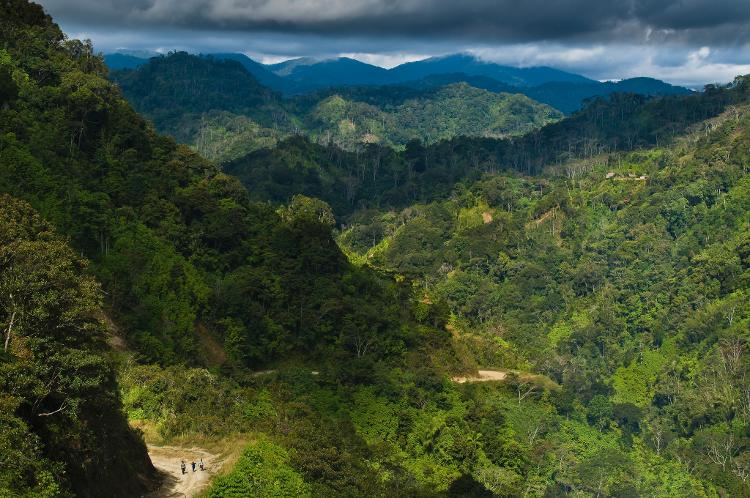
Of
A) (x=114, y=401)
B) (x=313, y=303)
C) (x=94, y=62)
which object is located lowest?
(x=313, y=303)

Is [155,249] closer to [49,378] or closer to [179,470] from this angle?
[179,470]

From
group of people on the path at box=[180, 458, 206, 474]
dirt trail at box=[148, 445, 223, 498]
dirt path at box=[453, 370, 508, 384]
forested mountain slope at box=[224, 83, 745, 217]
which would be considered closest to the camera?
dirt trail at box=[148, 445, 223, 498]

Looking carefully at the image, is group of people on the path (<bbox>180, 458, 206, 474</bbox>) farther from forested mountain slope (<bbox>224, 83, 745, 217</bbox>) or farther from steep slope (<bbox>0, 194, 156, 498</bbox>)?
forested mountain slope (<bbox>224, 83, 745, 217</bbox>)

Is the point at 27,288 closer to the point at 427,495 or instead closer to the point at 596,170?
the point at 427,495

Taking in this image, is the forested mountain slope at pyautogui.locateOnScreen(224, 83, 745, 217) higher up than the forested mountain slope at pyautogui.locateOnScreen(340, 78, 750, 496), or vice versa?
the forested mountain slope at pyautogui.locateOnScreen(224, 83, 745, 217)

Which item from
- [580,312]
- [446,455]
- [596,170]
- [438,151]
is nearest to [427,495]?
[446,455]

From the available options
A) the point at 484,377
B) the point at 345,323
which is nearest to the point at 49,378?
the point at 345,323

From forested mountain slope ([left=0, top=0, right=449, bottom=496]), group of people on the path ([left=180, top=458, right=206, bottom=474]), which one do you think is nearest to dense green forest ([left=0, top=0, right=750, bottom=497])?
forested mountain slope ([left=0, top=0, right=449, bottom=496])
